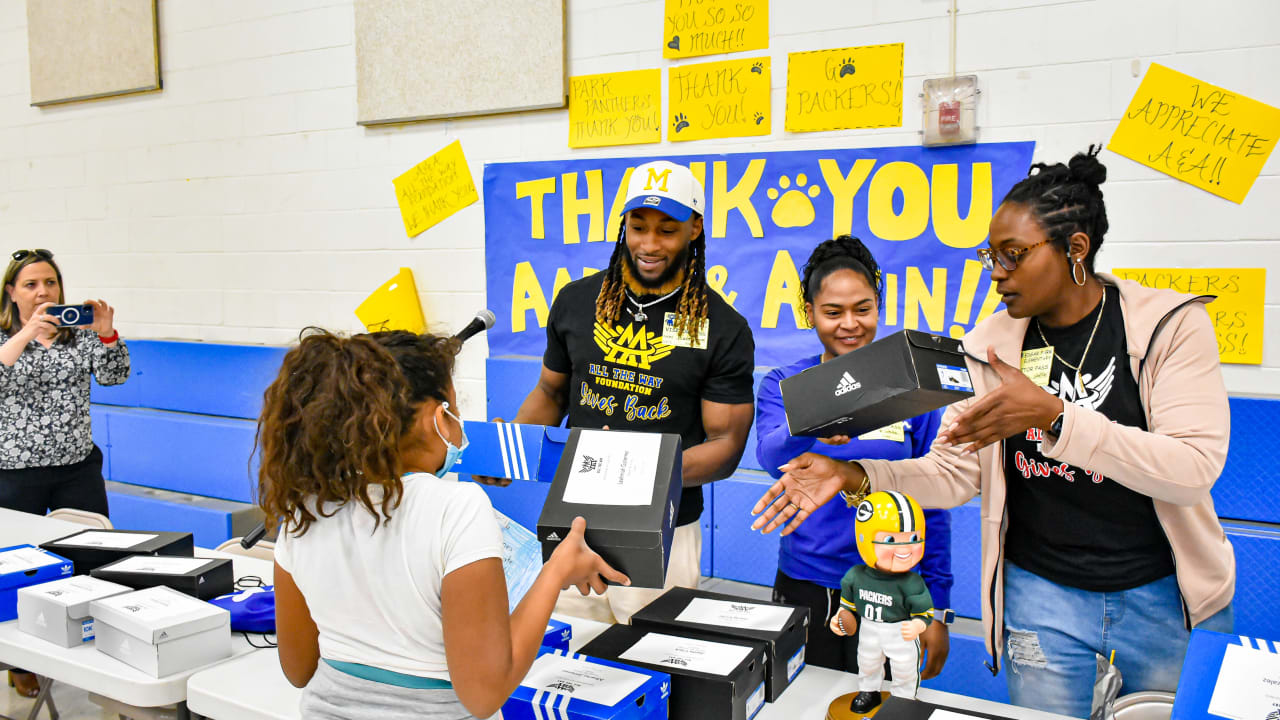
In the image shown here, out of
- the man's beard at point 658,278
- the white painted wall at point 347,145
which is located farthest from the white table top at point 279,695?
the white painted wall at point 347,145

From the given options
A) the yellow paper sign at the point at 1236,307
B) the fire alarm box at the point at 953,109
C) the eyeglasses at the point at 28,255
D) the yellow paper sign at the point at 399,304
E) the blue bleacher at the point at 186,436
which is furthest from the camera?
the blue bleacher at the point at 186,436

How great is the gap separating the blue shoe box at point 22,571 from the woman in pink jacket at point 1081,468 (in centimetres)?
156

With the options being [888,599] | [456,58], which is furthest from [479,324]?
[456,58]

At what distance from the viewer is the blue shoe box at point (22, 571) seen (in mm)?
1819

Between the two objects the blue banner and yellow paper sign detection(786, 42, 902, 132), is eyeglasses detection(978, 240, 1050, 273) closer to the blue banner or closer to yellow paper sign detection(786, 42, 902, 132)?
the blue banner

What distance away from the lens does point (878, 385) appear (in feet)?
4.41

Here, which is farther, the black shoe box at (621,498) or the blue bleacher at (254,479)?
the blue bleacher at (254,479)

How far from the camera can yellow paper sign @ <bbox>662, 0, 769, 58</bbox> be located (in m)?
2.92

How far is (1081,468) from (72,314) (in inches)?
122

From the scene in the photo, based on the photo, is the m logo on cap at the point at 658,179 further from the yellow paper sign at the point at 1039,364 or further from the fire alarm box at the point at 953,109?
the fire alarm box at the point at 953,109

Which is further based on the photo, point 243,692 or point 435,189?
point 435,189

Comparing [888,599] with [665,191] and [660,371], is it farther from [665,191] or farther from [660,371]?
[665,191]

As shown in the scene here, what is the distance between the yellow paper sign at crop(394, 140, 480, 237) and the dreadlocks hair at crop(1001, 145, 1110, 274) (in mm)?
2396

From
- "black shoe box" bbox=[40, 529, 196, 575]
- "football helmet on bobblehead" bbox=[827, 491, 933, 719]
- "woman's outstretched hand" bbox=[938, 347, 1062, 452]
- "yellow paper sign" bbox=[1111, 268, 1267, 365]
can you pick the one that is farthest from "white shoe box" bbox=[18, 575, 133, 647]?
"yellow paper sign" bbox=[1111, 268, 1267, 365]
